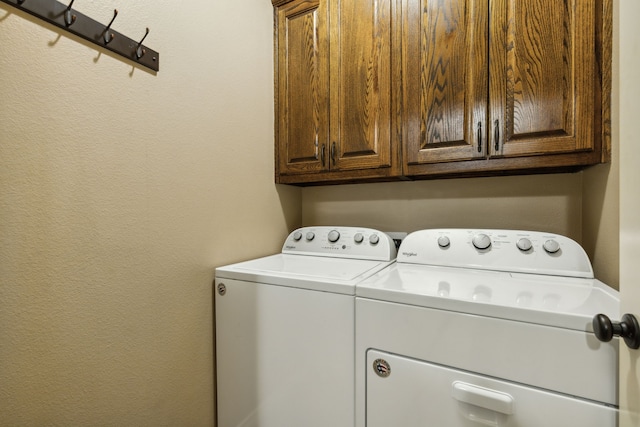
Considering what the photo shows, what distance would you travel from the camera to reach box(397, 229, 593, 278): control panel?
3.31ft

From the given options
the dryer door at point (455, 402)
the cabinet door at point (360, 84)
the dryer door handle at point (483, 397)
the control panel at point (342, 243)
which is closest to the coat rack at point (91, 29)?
the cabinet door at point (360, 84)

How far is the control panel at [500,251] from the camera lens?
1010 mm

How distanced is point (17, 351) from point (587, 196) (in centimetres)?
191

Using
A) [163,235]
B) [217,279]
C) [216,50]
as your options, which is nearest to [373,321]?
[217,279]

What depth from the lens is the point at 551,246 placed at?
104cm

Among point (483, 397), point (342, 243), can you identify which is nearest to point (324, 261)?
point (342, 243)

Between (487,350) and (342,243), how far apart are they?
84 cm

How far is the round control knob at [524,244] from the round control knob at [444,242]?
245 millimetres

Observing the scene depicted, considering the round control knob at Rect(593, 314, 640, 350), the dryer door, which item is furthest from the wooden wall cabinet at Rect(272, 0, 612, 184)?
the dryer door

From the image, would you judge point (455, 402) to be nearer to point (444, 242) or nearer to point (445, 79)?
point (444, 242)

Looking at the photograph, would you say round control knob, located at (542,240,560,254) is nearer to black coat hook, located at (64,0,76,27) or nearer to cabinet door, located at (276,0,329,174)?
cabinet door, located at (276,0,329,174)

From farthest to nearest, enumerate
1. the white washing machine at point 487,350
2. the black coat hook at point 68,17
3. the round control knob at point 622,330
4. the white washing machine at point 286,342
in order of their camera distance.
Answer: the white washing machine at point 286,342 → the black coat hook at point 68,17 → the white washing machine at point 487,350 → the round control knob at point 622,330

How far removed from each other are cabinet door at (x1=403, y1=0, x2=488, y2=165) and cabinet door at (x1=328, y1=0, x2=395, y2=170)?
96mm

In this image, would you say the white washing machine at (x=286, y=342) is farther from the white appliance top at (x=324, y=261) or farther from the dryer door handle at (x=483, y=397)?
the dryer door handle at (x=483, y=397)
